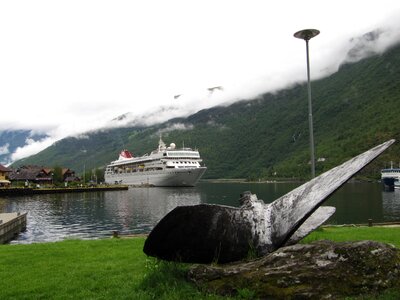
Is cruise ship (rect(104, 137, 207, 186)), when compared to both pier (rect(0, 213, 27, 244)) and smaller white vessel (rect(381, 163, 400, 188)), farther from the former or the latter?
pier (rect(0, 213, 27, 244))

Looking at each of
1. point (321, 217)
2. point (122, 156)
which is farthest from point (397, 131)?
point (321, 217)

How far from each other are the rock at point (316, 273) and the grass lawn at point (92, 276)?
27cm

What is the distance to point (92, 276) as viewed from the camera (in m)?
7.78

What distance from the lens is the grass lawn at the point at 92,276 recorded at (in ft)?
20.2

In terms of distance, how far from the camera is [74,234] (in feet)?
96.2

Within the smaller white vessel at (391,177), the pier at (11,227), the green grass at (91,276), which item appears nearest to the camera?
the green grass at (91,276)

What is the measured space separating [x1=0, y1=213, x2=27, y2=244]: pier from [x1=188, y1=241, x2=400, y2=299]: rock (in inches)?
923

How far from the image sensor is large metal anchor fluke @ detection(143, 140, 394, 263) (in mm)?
6066

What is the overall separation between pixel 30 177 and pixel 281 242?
111 m

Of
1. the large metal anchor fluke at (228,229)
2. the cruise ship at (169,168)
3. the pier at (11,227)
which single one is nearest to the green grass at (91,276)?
the large metal anchor fluke at (228,229)

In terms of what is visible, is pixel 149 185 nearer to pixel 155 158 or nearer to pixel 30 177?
pixel 155 158

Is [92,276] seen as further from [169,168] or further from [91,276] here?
[169,168]

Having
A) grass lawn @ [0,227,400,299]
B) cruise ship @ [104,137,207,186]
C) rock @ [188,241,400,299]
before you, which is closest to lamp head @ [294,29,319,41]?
grass lawn @ [0,227,400,299]

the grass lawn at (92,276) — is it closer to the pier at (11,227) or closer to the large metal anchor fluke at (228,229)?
the large metal anchor fluke at (228,229)
